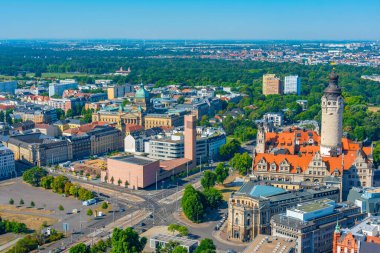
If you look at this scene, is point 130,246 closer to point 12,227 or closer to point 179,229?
point 179,229

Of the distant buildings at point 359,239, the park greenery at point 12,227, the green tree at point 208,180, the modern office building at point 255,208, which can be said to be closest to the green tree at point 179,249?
the modern office building at point 255,208

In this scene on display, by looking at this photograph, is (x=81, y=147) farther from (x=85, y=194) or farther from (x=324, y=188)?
(x=324, y=188)

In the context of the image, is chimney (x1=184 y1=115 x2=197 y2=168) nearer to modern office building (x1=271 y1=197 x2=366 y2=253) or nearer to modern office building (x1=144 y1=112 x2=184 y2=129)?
modern office building (x1=144 y1=112 x2=184 y2=129)

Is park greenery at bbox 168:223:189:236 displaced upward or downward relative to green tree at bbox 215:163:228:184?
downward

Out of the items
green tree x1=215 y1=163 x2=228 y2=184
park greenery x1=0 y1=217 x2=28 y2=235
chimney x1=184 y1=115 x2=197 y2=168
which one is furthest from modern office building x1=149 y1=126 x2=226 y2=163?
park greenery x1=0 y1=217 x2=28 y2=235

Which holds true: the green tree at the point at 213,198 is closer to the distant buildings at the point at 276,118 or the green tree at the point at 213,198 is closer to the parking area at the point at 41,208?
the parking area at the point at 41,208
